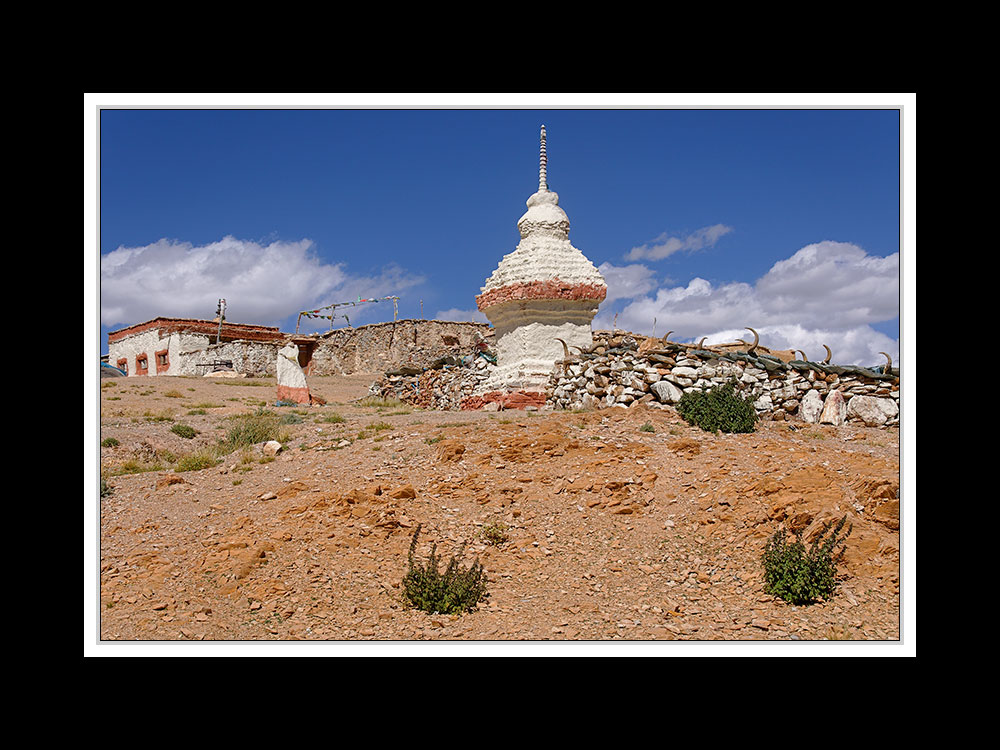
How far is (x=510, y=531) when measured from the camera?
6.50m

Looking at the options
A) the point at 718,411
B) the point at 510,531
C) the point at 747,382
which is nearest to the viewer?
the point at 510,531

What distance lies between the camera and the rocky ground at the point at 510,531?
5.13 m

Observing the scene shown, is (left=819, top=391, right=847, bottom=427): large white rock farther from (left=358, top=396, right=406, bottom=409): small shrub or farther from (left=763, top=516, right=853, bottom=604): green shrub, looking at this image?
(left=358, top=396, right=406, bottom=409): small shrub

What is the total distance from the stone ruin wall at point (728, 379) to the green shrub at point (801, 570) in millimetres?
4857

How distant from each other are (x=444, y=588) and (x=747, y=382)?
705 centimetres

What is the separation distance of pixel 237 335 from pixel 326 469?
27.9m

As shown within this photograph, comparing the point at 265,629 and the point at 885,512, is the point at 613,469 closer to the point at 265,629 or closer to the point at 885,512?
the point at 885,512

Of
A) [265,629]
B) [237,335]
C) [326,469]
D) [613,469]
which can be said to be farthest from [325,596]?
[237,335]

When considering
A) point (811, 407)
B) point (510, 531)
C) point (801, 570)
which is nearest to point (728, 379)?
point (811, 407)

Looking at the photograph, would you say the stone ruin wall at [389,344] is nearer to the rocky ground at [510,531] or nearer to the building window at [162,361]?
the building window at [162,361]

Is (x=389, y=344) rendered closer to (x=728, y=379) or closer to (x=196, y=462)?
(x=728, y=379)

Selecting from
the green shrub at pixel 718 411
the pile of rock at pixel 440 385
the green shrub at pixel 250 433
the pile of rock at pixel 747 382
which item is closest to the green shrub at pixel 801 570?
the green shrub at pixel 718 411
